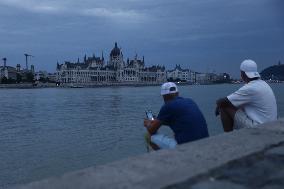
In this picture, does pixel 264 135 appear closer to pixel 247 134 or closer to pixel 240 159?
pixel 247 134

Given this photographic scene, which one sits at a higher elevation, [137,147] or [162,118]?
[162,118]

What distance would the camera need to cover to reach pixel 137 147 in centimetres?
1945

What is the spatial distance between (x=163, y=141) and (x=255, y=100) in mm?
1210

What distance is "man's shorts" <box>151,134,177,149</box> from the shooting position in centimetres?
509

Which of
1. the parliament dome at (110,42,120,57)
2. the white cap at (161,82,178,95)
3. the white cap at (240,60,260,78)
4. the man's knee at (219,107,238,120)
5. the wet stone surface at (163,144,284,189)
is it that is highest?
the parliament dome at (110,42,120,57)

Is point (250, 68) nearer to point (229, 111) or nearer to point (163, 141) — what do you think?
point (229, 111)

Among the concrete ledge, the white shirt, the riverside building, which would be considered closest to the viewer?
the concrete ledge

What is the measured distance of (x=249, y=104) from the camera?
548 centimetres

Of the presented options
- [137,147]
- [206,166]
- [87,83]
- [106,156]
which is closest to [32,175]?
[106,156]

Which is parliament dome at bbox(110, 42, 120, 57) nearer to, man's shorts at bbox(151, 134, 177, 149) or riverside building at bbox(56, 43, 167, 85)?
riverside building at bbox(56, 43, 167, 85)

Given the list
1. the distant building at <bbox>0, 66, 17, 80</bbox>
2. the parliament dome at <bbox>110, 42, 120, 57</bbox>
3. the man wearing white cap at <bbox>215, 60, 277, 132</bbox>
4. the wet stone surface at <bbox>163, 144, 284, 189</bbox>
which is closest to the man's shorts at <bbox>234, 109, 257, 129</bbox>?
the man wearing white cap at <bbox>215, 60, 277, 132</bbox>

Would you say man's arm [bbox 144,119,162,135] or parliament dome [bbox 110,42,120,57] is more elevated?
parliament dome [bbox 110,42,120,57]

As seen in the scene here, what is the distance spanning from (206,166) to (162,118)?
196 cm

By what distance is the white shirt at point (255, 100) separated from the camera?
5.41 m
